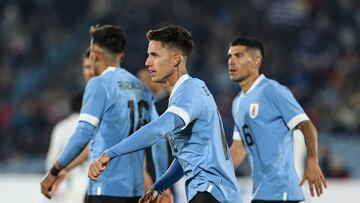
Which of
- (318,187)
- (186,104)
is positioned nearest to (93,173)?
(186,104)

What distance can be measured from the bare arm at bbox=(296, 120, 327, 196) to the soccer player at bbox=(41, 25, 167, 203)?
1.30 metres

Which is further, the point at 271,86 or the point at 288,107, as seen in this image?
the point at 271,86

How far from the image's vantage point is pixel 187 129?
5.50m

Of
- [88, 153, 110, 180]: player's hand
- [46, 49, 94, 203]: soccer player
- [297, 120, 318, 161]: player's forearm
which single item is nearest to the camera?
[88, 153, 110, 180]: player's hand

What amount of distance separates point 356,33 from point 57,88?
5954 mm

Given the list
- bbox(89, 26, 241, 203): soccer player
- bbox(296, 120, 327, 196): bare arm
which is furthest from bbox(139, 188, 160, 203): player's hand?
bbox(296, 120, 327, 196): bare arm

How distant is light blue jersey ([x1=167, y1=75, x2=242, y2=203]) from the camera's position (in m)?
5.45

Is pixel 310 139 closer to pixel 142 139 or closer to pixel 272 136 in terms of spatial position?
pixel 272 136

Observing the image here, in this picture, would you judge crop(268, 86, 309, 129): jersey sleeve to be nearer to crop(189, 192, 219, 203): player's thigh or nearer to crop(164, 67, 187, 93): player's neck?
crop(164, 67, 187, 93): player's neck

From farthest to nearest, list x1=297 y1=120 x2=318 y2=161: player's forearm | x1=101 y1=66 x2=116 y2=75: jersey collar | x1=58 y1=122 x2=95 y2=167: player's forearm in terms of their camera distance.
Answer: x1=101 y1=66 x2=116 y2=75: jersey collar
x1=297 y1=120 x2=318 y2=161: player's forearm
x1=58 y1=122 x2=95 y2=167: player's forearm

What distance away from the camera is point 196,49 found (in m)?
16.5

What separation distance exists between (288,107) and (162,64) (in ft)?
5.89

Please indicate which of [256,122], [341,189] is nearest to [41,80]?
[341,189]

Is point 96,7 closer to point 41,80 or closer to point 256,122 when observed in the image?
point 41,80
